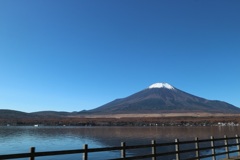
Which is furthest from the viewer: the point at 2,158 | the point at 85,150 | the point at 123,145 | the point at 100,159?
the point at 100,159

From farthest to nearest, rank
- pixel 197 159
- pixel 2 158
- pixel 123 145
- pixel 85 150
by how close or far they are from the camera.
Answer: pixel 197 159, pixel 123 145, pixel 85 150, pixel 2 158

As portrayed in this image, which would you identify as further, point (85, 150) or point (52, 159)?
point (52, 159)

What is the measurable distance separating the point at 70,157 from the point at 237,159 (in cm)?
2101

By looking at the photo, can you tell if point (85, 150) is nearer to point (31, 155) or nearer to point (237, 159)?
point (31, 155)

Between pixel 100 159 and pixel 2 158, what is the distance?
2316 cm

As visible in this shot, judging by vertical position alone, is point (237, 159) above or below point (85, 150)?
below

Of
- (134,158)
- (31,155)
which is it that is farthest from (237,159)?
(31,155)

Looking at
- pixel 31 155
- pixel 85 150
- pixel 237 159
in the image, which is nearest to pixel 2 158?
pixel 31 155

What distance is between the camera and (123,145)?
1512cm

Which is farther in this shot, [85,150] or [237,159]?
[237,159]

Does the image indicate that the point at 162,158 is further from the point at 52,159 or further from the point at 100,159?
the point at 52,159

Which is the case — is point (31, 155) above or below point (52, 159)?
above

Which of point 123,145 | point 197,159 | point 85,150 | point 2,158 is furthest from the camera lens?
point 197,159

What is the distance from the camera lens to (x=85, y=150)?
1361 centimetres
